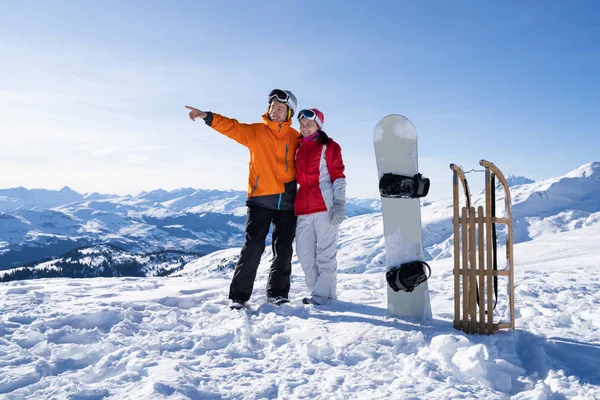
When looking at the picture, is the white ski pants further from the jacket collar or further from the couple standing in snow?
the jacket collar

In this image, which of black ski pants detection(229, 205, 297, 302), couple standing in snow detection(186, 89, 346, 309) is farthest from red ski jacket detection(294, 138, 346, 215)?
black ski pants detection(229, 205, 297, 302)

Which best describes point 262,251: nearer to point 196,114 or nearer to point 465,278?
point 196,114

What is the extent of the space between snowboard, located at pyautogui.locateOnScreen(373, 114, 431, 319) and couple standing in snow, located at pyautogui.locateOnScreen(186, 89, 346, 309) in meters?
0.82

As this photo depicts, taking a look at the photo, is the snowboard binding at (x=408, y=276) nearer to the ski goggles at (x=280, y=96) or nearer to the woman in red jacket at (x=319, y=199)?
the woman in red jacket at (x=319, y=199)

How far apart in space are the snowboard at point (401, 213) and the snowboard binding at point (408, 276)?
105 millimetres

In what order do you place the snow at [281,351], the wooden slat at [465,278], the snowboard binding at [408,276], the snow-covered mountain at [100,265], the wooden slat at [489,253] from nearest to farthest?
the snow at [281,351], the wooden slat at [489,253], the wooden slat at [465,278], the snowboard binding at [408,276], the snow-covered mountain at [100,265]

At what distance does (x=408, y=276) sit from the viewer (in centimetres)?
437

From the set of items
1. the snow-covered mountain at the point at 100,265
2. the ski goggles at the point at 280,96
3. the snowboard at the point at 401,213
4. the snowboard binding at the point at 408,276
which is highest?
the ski goggles at the point at 280,96

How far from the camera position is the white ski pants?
17.6ft

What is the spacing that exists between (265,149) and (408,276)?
2.47m

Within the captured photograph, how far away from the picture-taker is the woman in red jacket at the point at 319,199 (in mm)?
5316

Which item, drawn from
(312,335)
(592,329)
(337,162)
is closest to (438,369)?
(312,335)

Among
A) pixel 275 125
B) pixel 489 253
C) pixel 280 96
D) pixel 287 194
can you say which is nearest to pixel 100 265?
pixel 287 194

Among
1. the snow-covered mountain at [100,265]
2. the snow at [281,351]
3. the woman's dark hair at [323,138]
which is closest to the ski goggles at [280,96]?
the woman's dark hair at [323,138]
